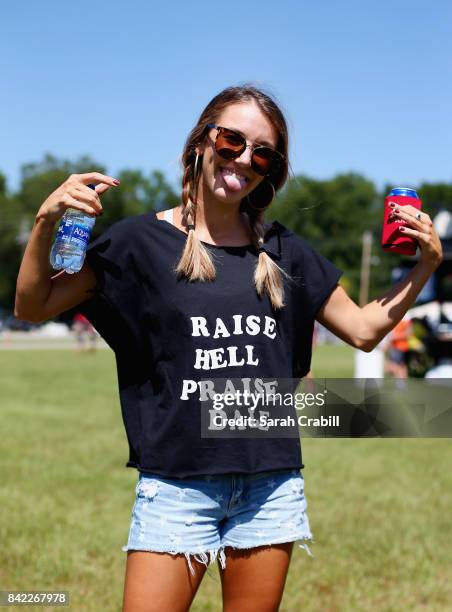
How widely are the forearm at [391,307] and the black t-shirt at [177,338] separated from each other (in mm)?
313

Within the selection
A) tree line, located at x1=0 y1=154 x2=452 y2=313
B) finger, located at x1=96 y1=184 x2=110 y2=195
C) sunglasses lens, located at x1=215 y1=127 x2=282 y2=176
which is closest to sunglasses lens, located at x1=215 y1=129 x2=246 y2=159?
sunglasses lens, located at x1=215 y1=127 x2=282 y2=176

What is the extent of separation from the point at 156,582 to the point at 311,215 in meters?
83.9

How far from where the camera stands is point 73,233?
8.02 ft

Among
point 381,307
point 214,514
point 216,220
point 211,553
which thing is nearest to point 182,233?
point 216,220

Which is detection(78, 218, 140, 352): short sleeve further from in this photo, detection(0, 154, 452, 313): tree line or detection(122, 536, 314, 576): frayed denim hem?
detection(0, 154, 452, 313): tree line

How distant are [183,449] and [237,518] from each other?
0.94 ft

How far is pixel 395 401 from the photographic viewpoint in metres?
5.25

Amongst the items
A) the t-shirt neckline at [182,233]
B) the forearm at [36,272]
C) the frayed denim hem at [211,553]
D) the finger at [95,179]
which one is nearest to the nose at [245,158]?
the t-shirt neckline at [182,233]

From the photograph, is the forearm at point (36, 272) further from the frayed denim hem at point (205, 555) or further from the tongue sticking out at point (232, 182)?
the frayed denim hem at point (205, 555)

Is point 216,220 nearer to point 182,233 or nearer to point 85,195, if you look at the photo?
point 182,233

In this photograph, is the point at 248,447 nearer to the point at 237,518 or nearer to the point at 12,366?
the point at 237,518

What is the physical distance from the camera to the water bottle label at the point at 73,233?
242 centimetres

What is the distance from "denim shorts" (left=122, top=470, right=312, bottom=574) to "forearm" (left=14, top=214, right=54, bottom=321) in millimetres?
633

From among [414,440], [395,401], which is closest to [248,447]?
[395,401]
